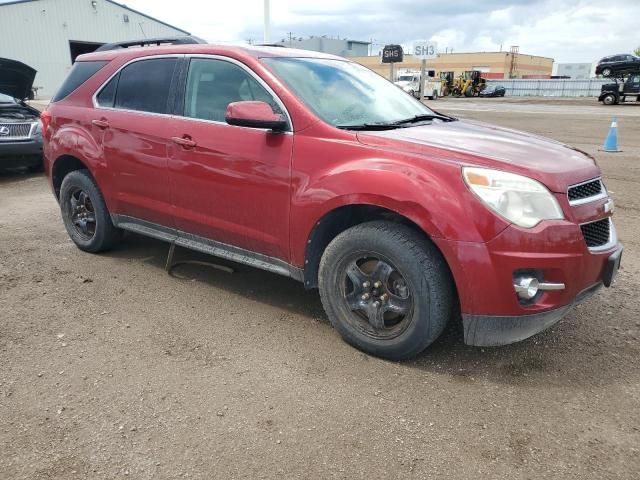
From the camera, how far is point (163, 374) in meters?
3.02

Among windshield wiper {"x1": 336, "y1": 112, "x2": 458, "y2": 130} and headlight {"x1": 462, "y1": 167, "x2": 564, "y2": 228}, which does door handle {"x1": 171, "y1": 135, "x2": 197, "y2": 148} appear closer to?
windshield wiper {"x1": 336, "y1": 112, "x2": 458, "y2": 130}

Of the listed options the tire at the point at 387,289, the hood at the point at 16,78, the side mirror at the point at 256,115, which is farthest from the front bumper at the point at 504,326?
the hood at the point at 16,78

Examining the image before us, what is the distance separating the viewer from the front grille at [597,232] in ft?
9.34

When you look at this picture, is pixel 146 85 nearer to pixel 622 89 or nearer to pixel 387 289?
pixel 387 289

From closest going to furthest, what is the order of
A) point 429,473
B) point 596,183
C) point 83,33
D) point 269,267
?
point 429,473
point 596,183
point 269,267
point 83,33

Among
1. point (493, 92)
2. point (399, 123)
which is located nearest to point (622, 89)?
point (493, 92)

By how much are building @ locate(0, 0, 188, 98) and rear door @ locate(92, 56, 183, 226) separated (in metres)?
29.6

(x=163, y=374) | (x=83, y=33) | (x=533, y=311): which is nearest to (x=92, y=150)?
(x=163, y=374)

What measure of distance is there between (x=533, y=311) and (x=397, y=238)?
0.80 metres

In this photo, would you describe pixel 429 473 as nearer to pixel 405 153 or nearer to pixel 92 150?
pixel 405 153

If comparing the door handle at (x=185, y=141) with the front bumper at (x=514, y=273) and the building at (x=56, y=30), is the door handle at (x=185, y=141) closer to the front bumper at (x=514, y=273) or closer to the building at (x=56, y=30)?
the front bumper at (x=514, y=273)

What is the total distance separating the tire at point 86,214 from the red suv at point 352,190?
159mm

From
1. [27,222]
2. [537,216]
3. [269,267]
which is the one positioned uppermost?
[537,216]

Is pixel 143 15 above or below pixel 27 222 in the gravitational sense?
above
